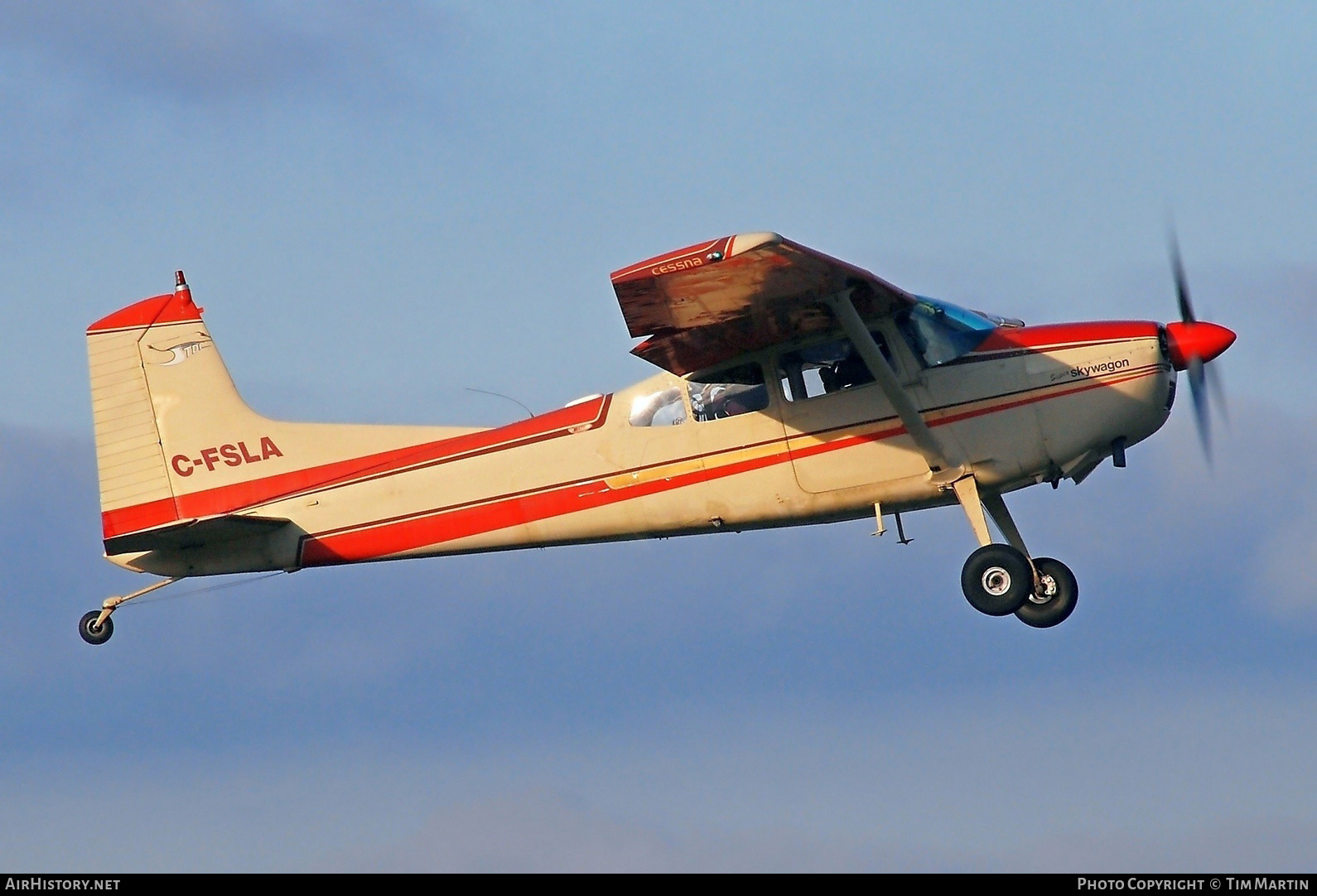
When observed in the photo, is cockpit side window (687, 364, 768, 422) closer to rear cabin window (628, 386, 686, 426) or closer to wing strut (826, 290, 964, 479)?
rear cabin window (628, 386, 686, 426)

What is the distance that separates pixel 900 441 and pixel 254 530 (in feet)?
18.4

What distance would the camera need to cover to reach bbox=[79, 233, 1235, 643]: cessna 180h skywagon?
578 inches

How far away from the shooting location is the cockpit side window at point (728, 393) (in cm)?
1505

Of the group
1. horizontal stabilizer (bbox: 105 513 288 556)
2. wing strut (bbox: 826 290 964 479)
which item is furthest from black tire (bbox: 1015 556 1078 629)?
horizontal stabilizer (bbox: 105 513 288 556)

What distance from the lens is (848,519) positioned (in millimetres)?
15242

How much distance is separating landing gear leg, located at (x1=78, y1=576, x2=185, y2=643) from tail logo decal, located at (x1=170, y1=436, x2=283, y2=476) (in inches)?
41.6

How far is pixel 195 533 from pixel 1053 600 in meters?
7.19

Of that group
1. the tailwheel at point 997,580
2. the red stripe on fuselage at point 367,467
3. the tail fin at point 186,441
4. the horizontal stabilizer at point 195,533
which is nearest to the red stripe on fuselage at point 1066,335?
the tailwheel at point 997,580

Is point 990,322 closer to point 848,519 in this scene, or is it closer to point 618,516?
point 848,519
